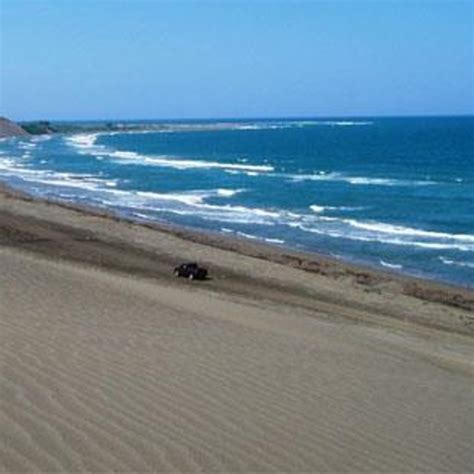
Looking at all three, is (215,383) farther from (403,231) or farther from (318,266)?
(403,231)

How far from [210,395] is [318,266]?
57.5 ft

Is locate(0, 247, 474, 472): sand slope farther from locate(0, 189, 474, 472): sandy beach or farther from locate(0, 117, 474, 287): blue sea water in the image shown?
locate(0, 117, 474, 287): blue sea water

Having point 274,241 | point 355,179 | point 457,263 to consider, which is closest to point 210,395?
point 457,263

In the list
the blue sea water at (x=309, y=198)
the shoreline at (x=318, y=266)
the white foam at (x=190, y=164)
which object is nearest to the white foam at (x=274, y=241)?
the blue sea water at (x=309, y=198)

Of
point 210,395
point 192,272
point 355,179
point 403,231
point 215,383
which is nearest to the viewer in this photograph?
point 210,395

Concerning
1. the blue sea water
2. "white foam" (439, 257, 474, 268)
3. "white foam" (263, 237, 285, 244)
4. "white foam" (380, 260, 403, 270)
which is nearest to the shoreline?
"white foam" (263, 237, 285, 244)

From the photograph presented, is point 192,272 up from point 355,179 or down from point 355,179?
down

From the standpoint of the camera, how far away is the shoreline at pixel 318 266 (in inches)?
808

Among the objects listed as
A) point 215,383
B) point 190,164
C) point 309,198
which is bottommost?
point 309,198

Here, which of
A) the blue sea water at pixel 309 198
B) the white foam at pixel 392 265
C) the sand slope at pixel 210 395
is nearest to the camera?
the sand slope at pixel 210 395

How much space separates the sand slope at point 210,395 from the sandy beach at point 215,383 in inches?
0.8

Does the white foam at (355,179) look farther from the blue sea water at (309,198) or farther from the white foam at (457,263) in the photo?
the white foam at (457,263)

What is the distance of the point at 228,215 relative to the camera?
38.2 meters

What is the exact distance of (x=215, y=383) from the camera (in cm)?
796
